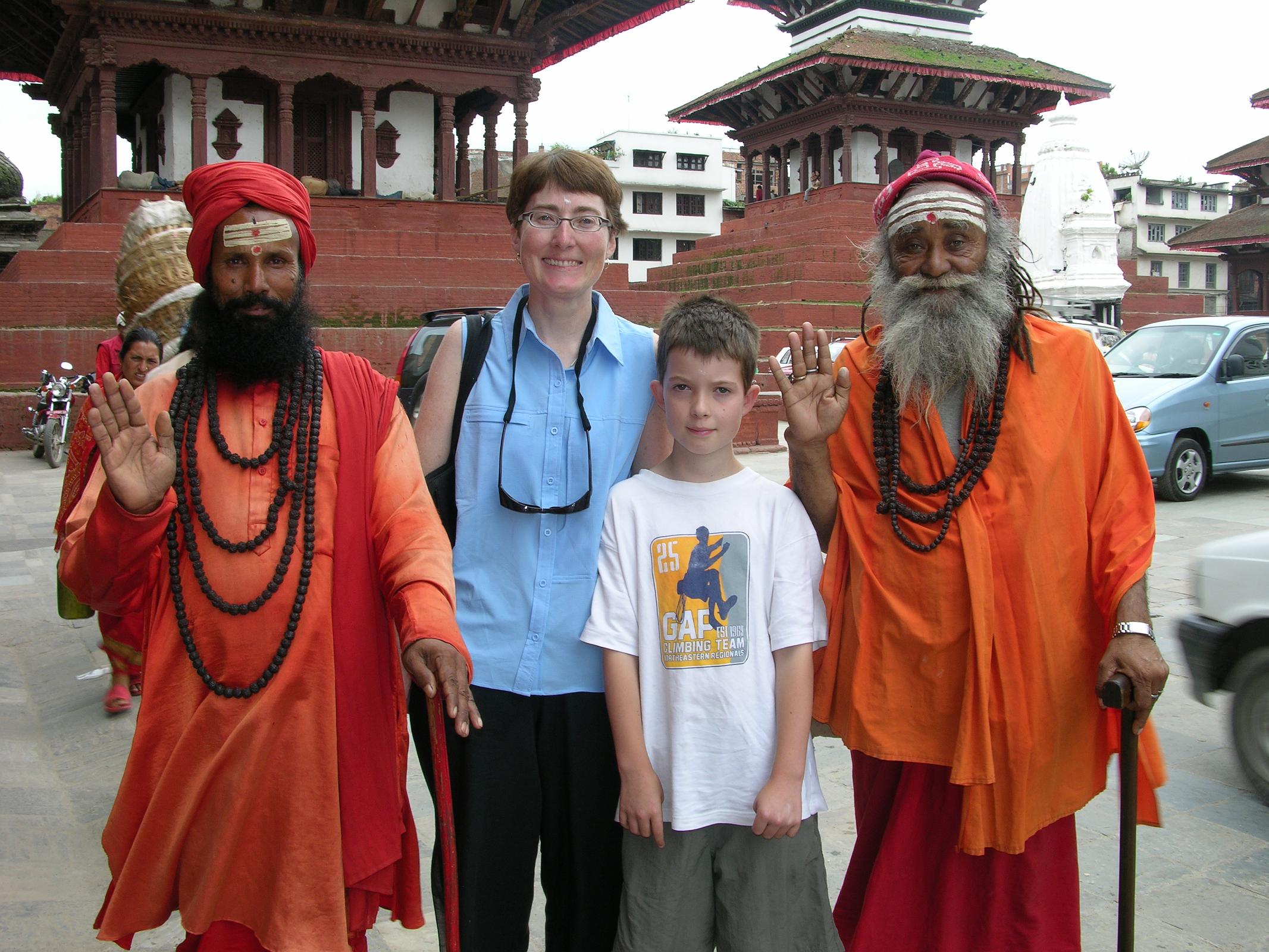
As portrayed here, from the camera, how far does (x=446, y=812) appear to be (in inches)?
89.5

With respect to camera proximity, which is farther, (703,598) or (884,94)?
(884,94)

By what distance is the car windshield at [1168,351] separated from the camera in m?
11.1

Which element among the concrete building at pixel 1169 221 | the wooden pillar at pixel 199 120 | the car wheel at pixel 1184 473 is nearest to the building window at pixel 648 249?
the concrete building at pixel 1169 221

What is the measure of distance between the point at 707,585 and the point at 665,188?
2095 inches

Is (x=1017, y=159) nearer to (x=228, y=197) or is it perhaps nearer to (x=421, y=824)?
(x=421, y=824)

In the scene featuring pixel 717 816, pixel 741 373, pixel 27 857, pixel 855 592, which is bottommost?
pixel 27 857

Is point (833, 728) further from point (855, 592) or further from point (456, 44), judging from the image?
point (456, 44)

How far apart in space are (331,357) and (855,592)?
1.35m

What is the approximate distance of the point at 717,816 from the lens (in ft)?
8.02

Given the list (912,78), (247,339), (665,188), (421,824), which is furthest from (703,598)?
(665,188)

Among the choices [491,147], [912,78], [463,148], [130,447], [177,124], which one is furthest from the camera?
[912,78]

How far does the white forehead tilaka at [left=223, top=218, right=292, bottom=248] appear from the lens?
94.5 inches

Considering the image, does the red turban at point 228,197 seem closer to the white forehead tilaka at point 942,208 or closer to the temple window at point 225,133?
the white forehead tilaka at point 942,208

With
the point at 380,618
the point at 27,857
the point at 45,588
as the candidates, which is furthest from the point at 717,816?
the point at 45,588
